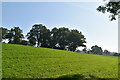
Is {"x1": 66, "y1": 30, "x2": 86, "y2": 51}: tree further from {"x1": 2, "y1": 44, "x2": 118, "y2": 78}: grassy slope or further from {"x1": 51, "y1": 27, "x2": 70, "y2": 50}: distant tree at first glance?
{"x1": 2, "y1": 44, "x2": 118, "y2": 78}: grassy slope

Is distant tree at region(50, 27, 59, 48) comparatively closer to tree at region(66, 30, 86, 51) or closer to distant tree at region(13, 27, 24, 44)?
tree at region(66, 30, 86, 51)

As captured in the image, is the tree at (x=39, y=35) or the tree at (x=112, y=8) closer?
the tree at (x=112, y=8)

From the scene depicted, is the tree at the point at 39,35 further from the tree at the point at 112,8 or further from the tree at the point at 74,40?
the tree at the point at 112,8

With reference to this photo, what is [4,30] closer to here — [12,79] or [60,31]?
[60,31]

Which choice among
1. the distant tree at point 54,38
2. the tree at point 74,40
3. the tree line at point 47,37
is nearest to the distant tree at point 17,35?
the tree line at point 47,37

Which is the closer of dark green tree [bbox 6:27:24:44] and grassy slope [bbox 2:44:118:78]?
grassy slope [bbox 2:44:118:78]

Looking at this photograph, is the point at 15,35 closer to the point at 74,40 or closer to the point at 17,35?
the point at 17,35

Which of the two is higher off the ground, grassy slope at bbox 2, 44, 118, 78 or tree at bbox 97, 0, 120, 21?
tree at bbox 97, 0, 120, 21

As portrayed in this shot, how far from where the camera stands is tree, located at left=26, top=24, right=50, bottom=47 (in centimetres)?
11306

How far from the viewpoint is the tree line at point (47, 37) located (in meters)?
114

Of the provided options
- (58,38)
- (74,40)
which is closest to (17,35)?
(58,38)

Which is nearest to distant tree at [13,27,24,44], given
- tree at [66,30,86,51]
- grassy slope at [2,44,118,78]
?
tree at [66,30,86,51]

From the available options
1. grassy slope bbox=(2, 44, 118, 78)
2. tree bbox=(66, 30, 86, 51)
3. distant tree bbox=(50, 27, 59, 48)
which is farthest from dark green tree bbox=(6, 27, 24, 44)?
grassy slope bbox=(2, 44, 118, 78)

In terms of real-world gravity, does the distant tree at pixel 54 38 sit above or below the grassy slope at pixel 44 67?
above
